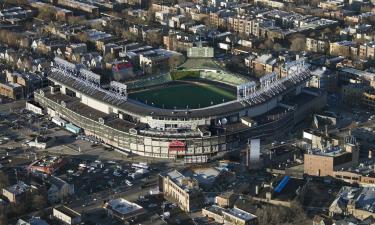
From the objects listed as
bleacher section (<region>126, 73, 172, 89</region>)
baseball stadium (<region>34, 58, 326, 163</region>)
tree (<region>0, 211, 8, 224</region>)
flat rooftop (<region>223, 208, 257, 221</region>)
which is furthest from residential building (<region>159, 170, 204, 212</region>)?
bleacher section (<region>126, 73, 172, 89</region>)

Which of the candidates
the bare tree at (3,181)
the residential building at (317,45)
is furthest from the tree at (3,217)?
the residential building at (317,45)

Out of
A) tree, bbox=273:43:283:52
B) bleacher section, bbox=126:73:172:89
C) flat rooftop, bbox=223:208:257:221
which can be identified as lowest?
flat rooftop, bbox=223:208:257:221

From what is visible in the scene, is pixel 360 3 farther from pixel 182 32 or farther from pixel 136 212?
pixel 136 212

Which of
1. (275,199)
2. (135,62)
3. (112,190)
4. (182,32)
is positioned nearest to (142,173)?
(112,190)

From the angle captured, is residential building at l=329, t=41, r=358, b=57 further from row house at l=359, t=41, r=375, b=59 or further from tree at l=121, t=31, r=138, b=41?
tree at l=121, t=31, r=138, b=41

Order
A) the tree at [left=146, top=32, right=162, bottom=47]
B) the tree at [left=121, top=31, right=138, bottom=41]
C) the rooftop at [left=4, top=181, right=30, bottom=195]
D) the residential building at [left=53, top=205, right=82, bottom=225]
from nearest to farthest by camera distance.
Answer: the residential building at [left=53, top=205, right=82, bottom=225] < the rooftop at [left=4, top=181, right=30, bottom=195] < the tree at [left=146, top=32, right=162, bottom=47] < the tree at [left=121, top=31, right=138, bottom=41]

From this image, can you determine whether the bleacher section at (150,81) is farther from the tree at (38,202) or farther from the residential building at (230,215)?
the residential building at (230,215)

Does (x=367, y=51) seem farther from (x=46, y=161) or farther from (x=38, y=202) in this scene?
(x=38, y=202)

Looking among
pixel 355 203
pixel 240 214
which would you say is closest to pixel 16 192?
pixel 240 214
